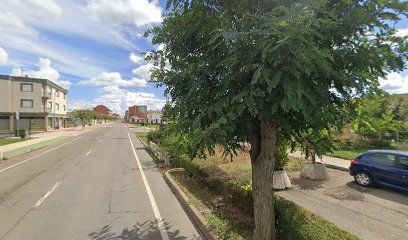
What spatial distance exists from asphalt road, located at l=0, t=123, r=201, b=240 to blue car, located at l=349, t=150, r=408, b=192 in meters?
7.35

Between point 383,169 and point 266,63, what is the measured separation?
8861 millimetres

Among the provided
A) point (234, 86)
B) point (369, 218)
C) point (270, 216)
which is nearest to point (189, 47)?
point (234, 86)

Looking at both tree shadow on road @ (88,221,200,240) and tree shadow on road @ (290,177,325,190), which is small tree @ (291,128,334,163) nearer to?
tree shadow on road @ (88,221,200,240)

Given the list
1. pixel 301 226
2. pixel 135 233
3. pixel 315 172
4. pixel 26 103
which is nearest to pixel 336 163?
pixel 315 172

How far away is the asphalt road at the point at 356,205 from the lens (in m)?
6.48

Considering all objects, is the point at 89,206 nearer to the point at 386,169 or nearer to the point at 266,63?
the point at 266,63

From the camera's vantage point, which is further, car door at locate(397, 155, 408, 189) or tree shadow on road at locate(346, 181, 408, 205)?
car door at locate(397, 155, 408, 189)

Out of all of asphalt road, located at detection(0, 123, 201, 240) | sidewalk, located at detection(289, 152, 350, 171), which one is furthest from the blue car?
asphalt road, located at detection(0, 123, 201, 240)

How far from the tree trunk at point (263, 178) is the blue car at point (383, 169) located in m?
6.86

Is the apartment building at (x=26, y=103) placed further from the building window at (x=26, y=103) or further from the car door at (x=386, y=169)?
the car door at (x=386, y=169)

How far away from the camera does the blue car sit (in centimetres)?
917

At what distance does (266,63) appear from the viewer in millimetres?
3537

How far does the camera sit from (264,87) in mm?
3725

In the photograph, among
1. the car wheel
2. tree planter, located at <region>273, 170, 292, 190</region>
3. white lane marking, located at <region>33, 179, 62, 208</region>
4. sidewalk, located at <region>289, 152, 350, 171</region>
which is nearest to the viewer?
white lane marking, located at <region>33, 179, 62, 208</region>
